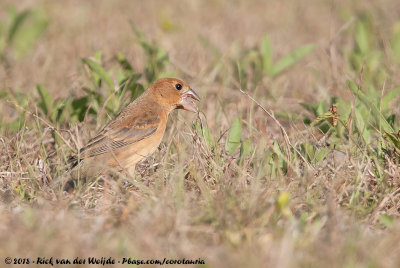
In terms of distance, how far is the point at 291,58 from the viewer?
6613mm

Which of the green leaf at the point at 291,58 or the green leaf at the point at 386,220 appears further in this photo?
the green leaf at the point at 291,58

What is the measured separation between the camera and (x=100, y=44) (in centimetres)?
816

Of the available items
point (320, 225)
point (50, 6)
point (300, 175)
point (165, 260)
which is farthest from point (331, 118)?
point (50, 6)

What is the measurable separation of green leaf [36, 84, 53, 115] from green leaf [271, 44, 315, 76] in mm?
2588

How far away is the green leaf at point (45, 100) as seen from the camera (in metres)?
5.70

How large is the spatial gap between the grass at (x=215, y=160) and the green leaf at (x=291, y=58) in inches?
1.0

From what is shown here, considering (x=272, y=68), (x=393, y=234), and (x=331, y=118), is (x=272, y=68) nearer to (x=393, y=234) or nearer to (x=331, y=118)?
(x=331, y=118)

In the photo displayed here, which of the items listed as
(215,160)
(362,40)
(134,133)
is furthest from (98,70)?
(362,40)

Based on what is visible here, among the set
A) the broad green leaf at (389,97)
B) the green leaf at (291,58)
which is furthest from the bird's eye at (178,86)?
the broad green leaf at (389,97)

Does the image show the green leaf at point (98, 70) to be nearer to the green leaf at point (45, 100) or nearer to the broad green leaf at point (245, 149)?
the green leaf at point (45, 100)

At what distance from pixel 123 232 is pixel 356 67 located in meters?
4.52

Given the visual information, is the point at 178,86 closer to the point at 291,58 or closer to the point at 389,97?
the point at 291,58

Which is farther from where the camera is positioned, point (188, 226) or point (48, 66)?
point (48, 66)

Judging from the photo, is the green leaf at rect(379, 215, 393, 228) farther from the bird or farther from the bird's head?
the bird's head
